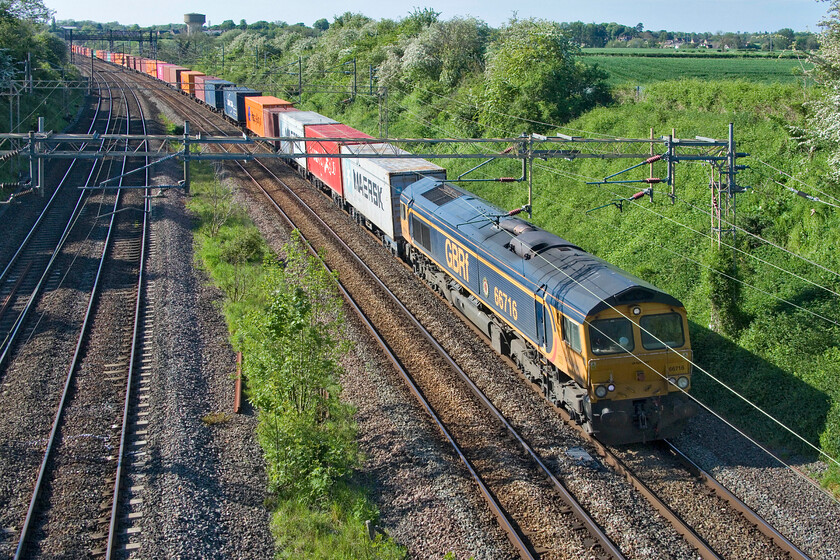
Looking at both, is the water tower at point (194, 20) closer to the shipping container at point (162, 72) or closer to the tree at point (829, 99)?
the shipping container at point (162, 72)

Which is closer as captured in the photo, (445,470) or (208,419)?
(445,470)

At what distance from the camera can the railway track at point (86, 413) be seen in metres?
11.2

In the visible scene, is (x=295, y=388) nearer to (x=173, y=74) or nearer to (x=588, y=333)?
(x=588, y=333)

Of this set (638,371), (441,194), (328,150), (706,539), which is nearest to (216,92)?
(328,150)

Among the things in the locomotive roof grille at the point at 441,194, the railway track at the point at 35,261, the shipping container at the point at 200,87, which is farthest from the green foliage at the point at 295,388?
the shipping container at the point at 200,87

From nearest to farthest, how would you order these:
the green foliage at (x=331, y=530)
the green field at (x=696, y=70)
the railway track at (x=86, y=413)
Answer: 1. the green foliage at (x=331, y=530)
2. the railway track at (x=86, y=413)
3. the green field at (x=696, y=70)

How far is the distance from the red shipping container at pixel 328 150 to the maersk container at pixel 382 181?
4.70 feet

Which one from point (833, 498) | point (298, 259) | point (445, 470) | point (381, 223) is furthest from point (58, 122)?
point (833, 498)

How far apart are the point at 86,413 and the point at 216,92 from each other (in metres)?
48.6

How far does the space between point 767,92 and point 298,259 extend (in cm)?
2085

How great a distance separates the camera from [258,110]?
44.8 meters

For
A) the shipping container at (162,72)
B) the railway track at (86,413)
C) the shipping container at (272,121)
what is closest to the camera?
the railway track at (86,413)

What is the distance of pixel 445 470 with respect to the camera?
12.9m

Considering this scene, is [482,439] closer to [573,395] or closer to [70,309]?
[573,395]
